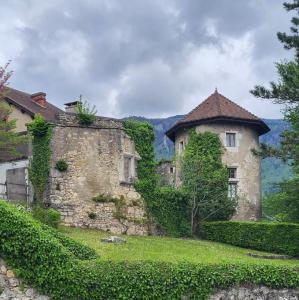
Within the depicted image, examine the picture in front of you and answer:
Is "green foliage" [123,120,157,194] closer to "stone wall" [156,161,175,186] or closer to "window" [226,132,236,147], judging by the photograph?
"window" [226,132,236,147]

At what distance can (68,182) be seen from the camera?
28.4 m

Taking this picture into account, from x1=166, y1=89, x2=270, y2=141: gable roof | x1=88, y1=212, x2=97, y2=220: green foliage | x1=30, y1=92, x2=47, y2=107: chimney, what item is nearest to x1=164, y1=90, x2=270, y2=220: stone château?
x1=166, y1=89, x2=270, y2=141: gable roof

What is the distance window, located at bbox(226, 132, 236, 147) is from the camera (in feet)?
123

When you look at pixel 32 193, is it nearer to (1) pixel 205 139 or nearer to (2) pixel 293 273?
(1) pixel 205 139

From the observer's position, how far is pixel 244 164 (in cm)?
3784

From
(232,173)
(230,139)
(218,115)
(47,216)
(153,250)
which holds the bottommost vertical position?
(153,250)

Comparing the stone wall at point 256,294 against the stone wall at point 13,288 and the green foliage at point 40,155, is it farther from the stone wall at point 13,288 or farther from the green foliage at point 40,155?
the green foliage at point 40,155

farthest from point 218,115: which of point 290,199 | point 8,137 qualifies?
point 8,137

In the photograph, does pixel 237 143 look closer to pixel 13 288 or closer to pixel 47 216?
pixel 47 216

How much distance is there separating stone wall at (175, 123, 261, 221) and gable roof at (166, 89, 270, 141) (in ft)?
1.55

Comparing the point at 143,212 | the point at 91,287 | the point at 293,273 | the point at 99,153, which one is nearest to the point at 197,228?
the point at 143,212

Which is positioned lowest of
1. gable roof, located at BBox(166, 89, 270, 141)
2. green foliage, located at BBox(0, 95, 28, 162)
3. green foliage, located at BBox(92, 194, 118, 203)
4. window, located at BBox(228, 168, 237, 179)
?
green foliage, located at BBox(92, 194, 118, 203)

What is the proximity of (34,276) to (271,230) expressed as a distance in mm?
17553

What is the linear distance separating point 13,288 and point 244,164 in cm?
2533
